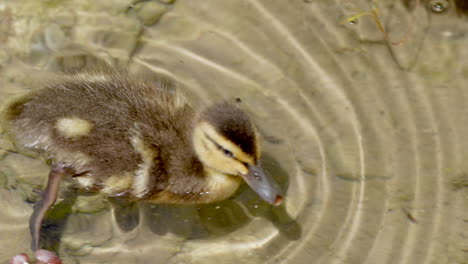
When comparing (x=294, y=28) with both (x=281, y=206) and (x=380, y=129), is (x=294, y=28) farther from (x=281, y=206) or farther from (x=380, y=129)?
(x=281, y=206)

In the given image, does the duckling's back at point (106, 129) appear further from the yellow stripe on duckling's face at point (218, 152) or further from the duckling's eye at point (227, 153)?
the duckling's eye at point (227, 153)

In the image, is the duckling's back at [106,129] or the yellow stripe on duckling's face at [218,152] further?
the duckling's back at [106,129]


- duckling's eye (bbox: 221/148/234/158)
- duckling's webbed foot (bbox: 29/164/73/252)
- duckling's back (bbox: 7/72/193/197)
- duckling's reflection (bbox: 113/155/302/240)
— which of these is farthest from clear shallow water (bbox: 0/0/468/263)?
duckling's eye (bbox: 221/148/234/158)

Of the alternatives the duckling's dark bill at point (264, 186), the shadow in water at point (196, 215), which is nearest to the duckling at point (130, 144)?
the duckling's dark bill at point (264, 186)

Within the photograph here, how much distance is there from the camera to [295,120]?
271 centimetres

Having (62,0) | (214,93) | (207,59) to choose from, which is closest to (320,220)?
(214,93)

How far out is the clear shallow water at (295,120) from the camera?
246 cm

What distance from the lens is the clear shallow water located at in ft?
8.09

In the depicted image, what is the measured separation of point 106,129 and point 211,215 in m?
0.64

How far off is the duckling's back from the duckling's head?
122mm

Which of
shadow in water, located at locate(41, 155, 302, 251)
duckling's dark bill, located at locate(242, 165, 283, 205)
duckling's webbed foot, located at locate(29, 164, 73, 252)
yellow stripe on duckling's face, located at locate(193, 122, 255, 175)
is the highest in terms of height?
yellow stripe on duckling's face, located at locate(193, 122, 255, 175)

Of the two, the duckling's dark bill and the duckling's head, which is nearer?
the duckling's head

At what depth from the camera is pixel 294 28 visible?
9.68 ft

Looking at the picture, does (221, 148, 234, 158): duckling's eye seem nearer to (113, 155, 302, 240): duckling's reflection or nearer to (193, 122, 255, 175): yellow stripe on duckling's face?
(193, 122, 255, 175): yellow stripe on duckling's face
